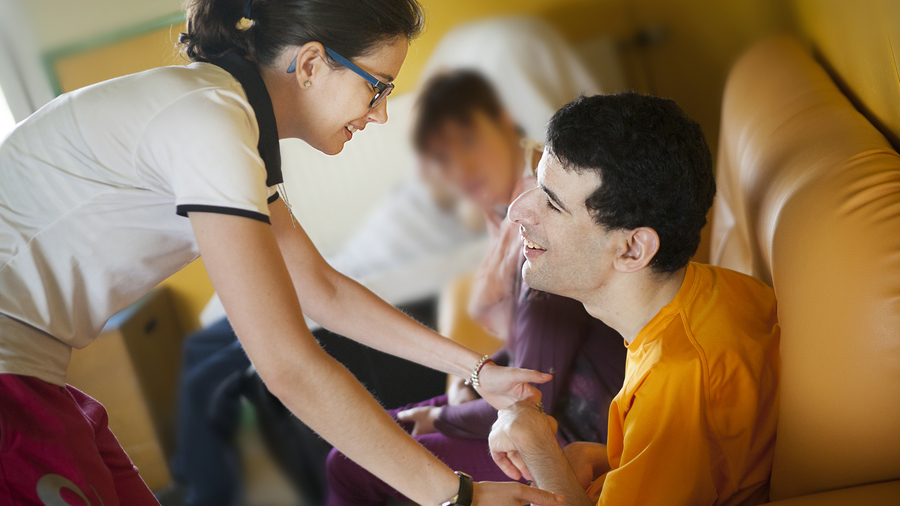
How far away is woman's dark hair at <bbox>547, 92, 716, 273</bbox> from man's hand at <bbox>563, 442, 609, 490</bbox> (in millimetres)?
336

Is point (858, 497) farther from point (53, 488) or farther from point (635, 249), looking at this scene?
point (53, 488)

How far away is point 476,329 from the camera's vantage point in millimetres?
1333

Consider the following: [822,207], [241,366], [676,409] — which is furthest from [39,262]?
[822,207]

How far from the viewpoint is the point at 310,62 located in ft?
2.52

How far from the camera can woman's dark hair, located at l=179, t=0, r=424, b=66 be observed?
2.46ft

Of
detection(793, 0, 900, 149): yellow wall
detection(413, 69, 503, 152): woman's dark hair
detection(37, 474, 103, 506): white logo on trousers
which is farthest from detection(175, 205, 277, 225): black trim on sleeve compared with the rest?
detection(413, 69, 503, 152): woman's dark hair

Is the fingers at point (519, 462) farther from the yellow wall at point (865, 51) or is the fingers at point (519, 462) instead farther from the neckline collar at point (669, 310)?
the yellow wall at point (865, 51)

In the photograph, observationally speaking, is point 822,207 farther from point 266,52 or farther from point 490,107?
point 490,107

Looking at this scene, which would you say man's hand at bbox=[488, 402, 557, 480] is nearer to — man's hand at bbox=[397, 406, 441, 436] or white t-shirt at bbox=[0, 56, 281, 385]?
man's hand at bbox=[397, 406, 441, 436]

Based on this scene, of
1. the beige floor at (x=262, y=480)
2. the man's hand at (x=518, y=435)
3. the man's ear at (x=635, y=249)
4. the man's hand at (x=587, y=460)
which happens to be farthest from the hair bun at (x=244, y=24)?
the beige floor at (x=262, y=480)

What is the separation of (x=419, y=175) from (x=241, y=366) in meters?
0.66

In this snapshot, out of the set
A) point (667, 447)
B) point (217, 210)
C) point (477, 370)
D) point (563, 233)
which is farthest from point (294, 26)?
point (667, 447)

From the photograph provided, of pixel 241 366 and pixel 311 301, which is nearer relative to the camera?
pixel 311 301

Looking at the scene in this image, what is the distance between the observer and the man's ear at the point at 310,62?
0.76m
